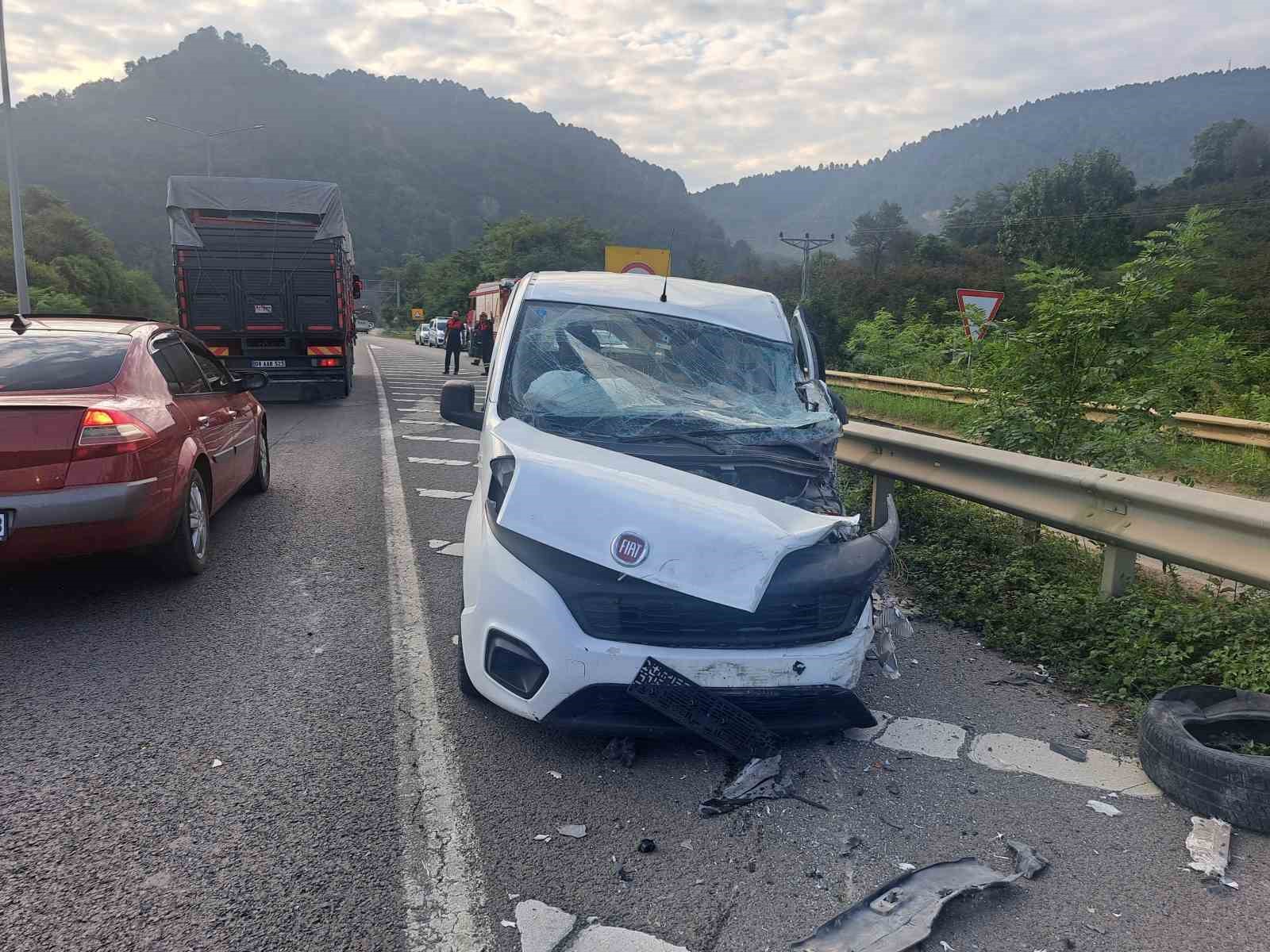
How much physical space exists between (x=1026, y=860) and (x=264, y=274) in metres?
15.5

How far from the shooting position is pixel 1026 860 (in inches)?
114

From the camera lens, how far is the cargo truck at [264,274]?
15.4 meters

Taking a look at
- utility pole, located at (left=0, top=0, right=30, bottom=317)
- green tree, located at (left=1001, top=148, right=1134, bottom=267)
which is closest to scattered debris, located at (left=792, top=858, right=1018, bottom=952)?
utility pole, located at (left=0, top=0, right=30, bottom=317)

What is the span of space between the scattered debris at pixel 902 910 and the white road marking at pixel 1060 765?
0.80 m

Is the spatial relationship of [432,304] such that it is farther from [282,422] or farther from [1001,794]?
[1001,794]

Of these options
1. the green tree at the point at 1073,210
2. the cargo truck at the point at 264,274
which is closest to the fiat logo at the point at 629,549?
the cargo truck at the point at 264,274

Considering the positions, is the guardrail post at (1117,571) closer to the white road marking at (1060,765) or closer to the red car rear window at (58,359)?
the white road marking at (1060,765)

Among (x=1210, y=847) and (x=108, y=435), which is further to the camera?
(x=108, y=435)

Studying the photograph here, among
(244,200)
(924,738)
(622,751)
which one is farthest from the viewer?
(244,200)

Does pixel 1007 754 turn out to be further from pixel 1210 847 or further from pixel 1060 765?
pixel 1210 847

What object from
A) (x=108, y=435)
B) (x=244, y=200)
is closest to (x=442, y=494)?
(x=108, y=435)

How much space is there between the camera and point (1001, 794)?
3.34 meters

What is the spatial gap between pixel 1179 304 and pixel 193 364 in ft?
22.9

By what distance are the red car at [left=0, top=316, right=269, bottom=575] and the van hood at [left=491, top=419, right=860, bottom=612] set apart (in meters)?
2.49
